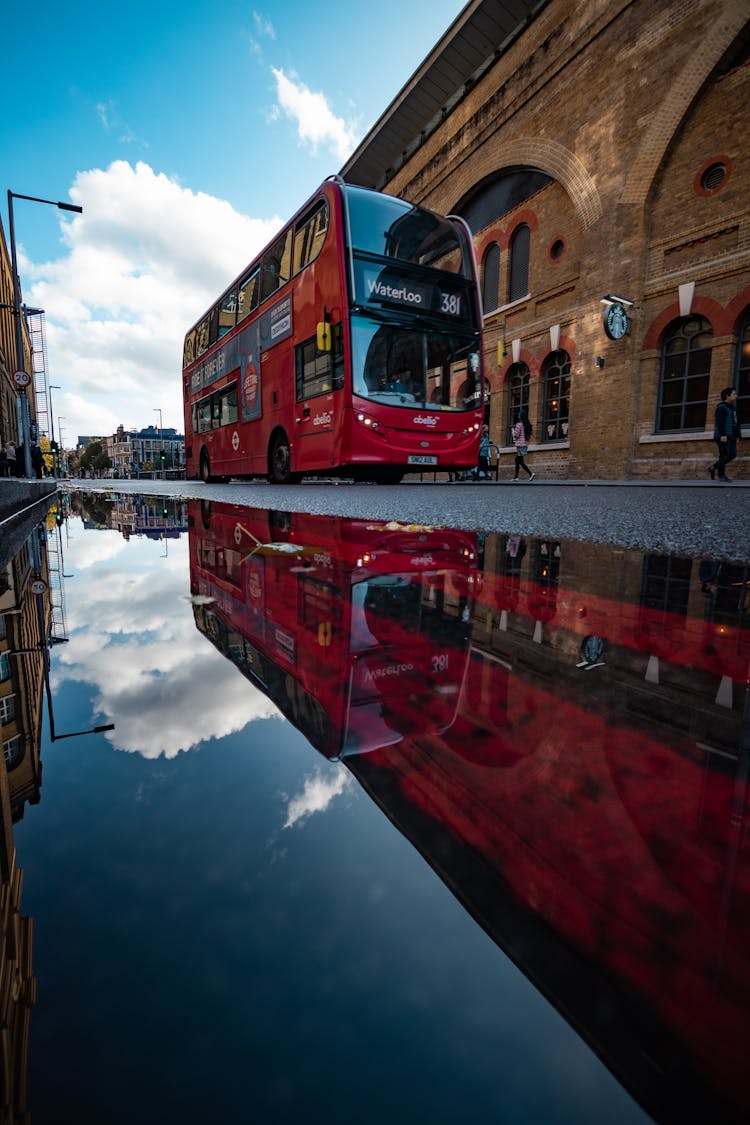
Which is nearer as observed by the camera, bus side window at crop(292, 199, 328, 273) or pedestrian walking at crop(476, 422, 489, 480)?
bus side window at crop(292, 199, 328, 273)

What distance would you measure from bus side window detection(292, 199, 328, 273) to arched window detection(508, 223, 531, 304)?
29.9 feet

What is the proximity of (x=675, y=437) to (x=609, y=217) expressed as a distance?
5.28m

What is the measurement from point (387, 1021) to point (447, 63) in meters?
22.9

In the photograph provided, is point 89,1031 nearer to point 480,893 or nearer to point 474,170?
point 480,893

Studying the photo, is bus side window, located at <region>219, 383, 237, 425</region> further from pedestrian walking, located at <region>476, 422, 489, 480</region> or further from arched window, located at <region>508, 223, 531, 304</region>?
arched window, located at <region>508, 223, 531, 304</region>

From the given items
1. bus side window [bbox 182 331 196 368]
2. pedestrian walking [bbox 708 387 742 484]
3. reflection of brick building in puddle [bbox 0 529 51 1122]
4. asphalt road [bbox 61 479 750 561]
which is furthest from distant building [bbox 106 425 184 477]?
reflection of brick building in puddle [bbox 0 529 51 1122]

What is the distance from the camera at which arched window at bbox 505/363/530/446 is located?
52.6ft

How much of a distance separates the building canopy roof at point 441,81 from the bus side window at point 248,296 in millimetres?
10937

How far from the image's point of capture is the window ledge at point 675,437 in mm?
11617

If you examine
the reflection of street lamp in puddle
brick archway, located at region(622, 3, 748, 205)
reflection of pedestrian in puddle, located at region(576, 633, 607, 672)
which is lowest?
the reflection of street lamp in puddle

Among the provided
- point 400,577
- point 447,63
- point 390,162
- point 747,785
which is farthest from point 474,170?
point 747,785

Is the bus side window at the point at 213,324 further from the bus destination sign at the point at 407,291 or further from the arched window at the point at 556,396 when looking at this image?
the arched window at the point at 556,396

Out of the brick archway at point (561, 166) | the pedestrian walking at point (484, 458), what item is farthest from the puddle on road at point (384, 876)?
the brick archway at point (561, 166)

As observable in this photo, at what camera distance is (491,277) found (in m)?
17.1
